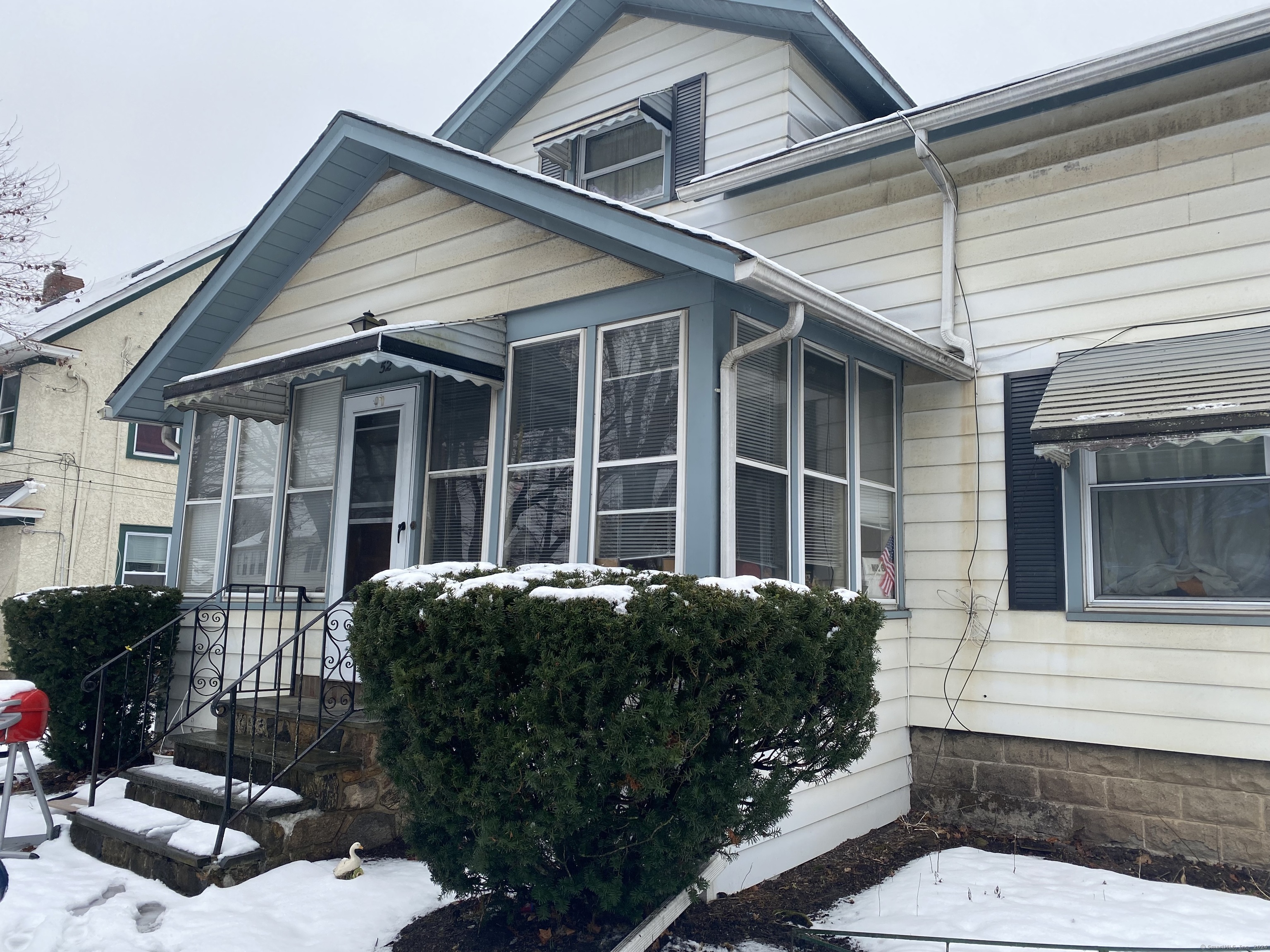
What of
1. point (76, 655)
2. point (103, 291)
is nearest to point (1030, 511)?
point (76, 655)

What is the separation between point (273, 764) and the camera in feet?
18.2

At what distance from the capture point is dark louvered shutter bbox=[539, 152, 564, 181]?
999 centimetres

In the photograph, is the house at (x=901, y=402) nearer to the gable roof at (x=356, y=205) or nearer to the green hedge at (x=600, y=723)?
the gable roof at (x=356, y=205)

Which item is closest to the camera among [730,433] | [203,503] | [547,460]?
[730,433]

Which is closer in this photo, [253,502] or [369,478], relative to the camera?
[369,478]

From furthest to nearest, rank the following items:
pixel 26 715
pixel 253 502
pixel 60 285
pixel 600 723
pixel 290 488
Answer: pixel 60 285 < pixel 253 502 < pixel 290 488 < pixel 26 715 < pixel 600 723

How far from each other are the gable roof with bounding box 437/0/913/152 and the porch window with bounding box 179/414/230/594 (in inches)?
157

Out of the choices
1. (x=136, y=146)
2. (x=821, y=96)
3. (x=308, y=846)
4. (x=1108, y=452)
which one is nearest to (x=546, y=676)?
(x=308, y=846)

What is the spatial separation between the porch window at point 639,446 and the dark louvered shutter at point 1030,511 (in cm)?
254

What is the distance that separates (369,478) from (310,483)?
0.71 metres

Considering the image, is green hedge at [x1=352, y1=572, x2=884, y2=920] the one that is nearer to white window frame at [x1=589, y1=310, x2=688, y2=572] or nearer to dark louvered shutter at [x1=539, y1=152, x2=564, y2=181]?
white window frame at [x1=589, y1=310, x2=688, y2=572]

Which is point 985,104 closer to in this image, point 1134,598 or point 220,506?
point 1134,598

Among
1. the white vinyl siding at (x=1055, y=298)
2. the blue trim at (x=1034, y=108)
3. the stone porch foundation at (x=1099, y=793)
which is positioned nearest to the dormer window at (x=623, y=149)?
the blue trim at (x=1034, y=108)

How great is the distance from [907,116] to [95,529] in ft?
45.8
